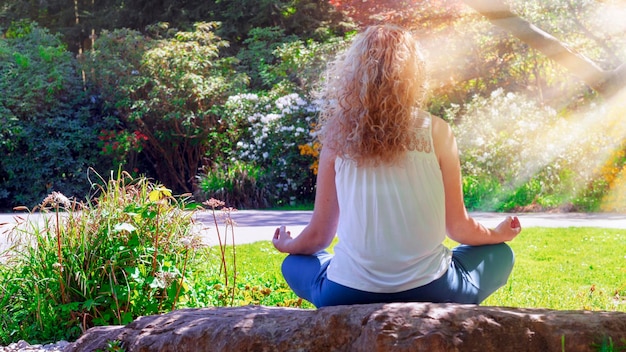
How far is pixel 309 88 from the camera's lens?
12.2m

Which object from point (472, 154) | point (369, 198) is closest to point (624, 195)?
point (472, 154)

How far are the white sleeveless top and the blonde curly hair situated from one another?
2.2 inches

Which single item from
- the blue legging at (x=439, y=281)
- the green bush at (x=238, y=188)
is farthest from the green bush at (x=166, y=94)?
the blue legging at (x=439, y=281)

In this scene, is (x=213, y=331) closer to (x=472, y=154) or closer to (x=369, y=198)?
(x=369, y=198)

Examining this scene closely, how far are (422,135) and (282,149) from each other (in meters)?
9.30

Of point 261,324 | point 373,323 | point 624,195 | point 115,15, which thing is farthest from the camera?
point 115,15

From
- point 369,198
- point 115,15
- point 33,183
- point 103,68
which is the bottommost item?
point 33,183

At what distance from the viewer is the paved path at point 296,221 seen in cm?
735

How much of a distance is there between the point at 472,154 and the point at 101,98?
6.83 m

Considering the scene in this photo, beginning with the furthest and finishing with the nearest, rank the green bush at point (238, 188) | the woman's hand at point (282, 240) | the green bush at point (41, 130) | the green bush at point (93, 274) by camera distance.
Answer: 1. the green bush at point (41, 130)
2. the green bush at point (238, 188)
3. the green bush at point (93, 274)
4. the woman's hand at point (282, 240)

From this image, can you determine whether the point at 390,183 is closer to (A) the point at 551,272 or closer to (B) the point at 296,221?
(A) the point at 551,272

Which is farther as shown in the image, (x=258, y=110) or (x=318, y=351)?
(x=258, y=110)

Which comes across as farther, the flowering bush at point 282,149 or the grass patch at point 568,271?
→ the flowering bush at point 282,149

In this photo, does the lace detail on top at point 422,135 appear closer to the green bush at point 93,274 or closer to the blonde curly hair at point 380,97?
the blonde curly hair at point 380,97
